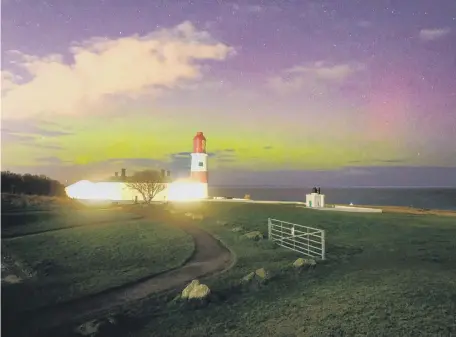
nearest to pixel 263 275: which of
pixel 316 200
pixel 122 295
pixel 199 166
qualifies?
pixel 122 295

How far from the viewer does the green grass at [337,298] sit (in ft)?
26.7

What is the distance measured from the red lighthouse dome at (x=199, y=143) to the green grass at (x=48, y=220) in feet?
50.8

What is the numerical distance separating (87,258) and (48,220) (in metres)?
9.17

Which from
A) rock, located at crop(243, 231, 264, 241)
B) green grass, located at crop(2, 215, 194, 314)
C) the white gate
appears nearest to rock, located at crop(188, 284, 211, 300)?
green grass, located at crop(2, 215, 194, 314)

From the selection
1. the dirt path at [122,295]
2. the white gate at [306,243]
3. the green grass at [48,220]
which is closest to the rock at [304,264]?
the white gate at [306,243]

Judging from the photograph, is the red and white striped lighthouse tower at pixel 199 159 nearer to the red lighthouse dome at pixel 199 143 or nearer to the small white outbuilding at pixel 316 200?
the red lighthouse dome at pixel 199 143

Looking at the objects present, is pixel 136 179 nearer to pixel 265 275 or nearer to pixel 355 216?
pixel 355 216

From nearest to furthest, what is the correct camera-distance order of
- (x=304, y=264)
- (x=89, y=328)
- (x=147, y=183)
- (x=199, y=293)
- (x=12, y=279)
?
1. (x=89, y=328)
2. (x=199, y=293)
3. (x=12, y=279)
4. (x=304, y=264)
5. (x=147, y=183)

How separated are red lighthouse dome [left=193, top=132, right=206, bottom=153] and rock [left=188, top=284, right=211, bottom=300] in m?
31.3

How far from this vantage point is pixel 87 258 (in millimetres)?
14383

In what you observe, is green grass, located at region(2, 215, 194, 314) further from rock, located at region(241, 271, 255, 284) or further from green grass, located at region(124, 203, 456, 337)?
rock, located at region(241, 271, 255, 284)

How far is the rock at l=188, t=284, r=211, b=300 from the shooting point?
32.0 feet

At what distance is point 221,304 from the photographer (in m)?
9.77

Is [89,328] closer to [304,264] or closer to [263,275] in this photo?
[263,275]
